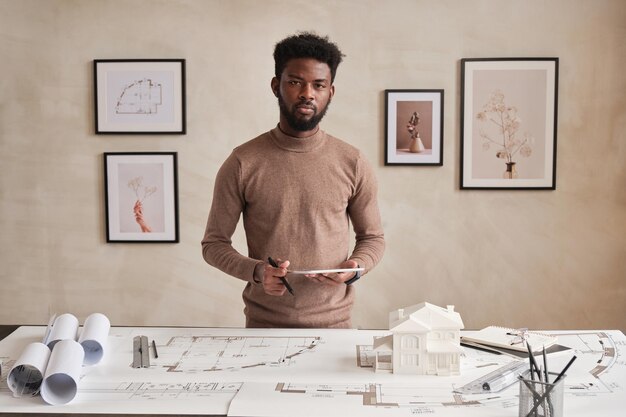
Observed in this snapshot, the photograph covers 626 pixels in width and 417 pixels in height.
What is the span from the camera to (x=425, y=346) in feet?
6.48

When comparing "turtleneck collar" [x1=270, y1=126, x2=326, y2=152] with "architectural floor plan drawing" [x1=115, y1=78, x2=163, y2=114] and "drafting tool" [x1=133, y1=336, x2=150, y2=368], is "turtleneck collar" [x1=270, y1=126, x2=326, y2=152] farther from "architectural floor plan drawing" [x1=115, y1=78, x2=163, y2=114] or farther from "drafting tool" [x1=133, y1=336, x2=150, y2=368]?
"architectural floor plan drawing" [x1=115, y1=78, x2=163, y2=114]

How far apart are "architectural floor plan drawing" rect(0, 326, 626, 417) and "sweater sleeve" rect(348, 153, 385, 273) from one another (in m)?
0.38

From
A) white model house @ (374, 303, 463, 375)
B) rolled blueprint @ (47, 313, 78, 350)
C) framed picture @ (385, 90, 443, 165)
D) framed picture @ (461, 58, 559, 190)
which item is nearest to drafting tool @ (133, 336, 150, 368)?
rolled blueprint @ (47, 313, 78, 350)

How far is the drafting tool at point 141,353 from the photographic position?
81.1 inches

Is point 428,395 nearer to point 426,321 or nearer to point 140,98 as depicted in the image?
point 426,321

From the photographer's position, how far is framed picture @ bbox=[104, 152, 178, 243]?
167 inches

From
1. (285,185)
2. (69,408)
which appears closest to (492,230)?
(285,185)

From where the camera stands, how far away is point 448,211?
4203mm

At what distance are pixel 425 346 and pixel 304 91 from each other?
1.02m

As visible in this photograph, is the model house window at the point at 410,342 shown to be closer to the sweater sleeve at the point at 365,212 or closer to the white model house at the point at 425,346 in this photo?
the white model house at the point at 425,346

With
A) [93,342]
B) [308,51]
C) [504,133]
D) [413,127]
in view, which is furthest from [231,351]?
[504,133]

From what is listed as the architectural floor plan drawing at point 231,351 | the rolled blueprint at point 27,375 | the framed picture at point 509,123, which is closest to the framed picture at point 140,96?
the framed picture at point 509,123

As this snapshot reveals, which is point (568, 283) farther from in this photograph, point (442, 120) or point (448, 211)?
point (442, 120)

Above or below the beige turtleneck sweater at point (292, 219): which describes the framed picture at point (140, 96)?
above
